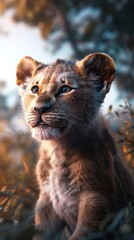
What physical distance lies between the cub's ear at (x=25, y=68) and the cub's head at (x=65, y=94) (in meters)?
0.02

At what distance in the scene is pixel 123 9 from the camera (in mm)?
16844

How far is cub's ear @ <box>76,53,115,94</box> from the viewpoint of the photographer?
407cm

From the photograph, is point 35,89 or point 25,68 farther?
point 25,68

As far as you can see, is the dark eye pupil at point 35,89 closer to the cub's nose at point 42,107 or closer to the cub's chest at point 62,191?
the cub's nose at point 42,107

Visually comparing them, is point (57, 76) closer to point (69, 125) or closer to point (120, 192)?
point (69, 125)

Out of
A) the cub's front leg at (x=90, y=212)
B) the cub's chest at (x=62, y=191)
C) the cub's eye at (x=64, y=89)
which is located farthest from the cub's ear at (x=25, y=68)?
the cub's front leg at (x=90, y=212)

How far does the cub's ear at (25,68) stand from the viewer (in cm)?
446

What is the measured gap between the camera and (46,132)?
3.75 metres

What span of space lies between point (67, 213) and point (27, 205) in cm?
203

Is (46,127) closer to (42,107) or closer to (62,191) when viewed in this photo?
(42,107)

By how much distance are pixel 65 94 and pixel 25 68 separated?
813mm

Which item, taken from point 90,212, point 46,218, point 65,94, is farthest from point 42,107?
point 46,218

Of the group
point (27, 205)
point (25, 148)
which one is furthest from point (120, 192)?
point (25, 148)

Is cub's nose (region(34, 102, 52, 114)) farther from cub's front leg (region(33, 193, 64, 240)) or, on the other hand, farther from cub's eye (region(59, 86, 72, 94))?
cub's front leg (region(33, 193, 64, 240))
